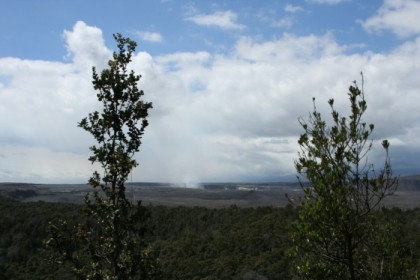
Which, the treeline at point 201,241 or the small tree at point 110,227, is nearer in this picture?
the small tree at point 110,227

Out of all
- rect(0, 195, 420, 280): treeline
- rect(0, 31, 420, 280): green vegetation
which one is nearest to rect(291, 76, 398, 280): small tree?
rect(0, 31, 420, 280): green vegetation

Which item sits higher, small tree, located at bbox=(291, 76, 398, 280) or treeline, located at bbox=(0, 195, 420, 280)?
small tree, located at bbox=(291, 76, 398, 280)

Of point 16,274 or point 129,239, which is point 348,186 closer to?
point 129,239

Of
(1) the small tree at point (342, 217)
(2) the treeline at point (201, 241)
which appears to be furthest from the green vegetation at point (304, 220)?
(2) the treeline at point (201, 241)

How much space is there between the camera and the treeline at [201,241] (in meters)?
69.8

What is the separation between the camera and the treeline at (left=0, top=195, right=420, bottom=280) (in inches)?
2749

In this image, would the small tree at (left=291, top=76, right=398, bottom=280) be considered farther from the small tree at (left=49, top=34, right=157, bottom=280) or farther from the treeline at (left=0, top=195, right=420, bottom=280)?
the treeline at (left=0, top=195, right=420, bottom=280)

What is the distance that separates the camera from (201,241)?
90.8 metres

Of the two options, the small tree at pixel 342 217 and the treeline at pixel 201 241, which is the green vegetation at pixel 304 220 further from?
the treeline at pixel 201 241

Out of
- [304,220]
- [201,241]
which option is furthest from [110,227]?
[201,241]

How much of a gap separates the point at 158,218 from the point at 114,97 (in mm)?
108819

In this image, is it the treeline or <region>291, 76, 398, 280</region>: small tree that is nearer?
<region>291, 76, 398, 280</region>: small tree

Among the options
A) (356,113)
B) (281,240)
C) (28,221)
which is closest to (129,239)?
(356,113)

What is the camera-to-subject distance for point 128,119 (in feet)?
44.6
